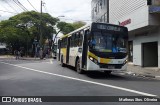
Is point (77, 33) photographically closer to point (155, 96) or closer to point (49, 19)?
point (155, 96)

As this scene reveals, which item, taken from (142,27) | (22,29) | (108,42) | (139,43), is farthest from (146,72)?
(22,29)

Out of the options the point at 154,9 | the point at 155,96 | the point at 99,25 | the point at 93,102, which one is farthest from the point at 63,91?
the point at 154,9

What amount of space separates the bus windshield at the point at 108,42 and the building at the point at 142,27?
6045 millimetres

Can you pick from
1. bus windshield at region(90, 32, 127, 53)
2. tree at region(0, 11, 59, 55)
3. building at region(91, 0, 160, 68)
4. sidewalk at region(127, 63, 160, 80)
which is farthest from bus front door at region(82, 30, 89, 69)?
tree at region(0, 11, 59, 55)

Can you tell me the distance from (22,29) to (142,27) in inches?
1927

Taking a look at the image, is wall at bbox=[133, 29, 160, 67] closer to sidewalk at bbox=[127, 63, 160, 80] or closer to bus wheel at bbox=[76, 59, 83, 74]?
sidewalk at bbox=[127, 63, 160, 80]

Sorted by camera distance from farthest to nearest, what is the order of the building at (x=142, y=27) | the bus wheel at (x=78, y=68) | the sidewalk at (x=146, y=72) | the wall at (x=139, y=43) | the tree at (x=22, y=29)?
1. the tree at (x=22, y=29)
2. the wall at (x=139, y=43)
3. the building at (x=142, y=27)
4. the sidewalk at (x=146, y=72)
5. the bus wheel at (x=78, y=68)

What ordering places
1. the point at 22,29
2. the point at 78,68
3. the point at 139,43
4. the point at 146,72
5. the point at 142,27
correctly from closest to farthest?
the point at 78,68 → the point at 146,72 → the point at 142,27 → the point at 139,43 → the point at 22,29

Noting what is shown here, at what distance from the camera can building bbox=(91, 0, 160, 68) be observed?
946 inches

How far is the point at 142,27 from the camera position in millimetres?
26172

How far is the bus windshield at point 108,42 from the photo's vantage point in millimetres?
16781

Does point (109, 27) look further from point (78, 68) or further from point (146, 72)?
point (146, 72)

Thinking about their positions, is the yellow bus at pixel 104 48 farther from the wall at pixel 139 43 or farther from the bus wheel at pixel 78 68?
the wall at pixel 139 43

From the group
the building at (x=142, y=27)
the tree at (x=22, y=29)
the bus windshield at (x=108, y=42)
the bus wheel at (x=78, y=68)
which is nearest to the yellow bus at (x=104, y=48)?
the bus windshield at (x=108, y=42)
